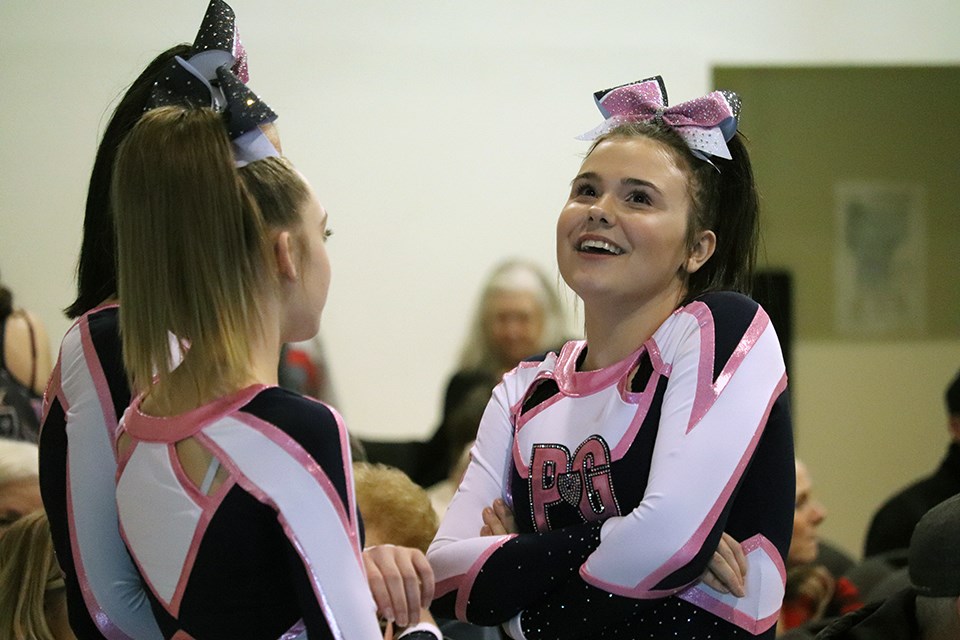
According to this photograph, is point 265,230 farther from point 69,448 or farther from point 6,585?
point 6,585

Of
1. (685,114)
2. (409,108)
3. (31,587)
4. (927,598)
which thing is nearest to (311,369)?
(409,108)

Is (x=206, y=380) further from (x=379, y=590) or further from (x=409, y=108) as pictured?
(x=409, y=108)

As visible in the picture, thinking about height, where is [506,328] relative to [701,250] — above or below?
below

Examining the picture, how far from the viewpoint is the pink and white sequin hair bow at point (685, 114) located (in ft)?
5.97

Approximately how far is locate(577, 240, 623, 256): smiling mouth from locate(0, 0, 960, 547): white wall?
10.4 feet

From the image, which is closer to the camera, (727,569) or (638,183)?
(727,569)

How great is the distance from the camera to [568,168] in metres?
5.02

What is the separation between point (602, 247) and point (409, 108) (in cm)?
337

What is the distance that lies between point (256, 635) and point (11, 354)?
1.99 metres

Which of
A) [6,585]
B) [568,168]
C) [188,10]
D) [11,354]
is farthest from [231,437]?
[568,168]

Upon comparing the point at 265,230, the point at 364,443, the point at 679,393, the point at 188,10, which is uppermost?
the point at 188,10

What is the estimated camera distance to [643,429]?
1674 mm

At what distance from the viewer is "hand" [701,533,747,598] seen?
64.1 inches

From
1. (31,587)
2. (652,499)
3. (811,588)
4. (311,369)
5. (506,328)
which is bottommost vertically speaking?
(811,588)
